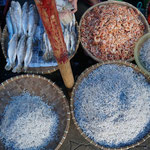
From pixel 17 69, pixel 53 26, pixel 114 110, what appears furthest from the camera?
pixel 17 69

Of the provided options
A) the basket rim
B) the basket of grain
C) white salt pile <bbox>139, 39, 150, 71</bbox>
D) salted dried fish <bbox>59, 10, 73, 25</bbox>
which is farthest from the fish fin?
white salt pile <bbox>139, 39, 150, 71</bbox>

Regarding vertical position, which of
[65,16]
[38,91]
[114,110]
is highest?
[65,16]

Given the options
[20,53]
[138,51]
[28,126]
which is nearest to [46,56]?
[20,53]

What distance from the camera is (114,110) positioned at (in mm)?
2008

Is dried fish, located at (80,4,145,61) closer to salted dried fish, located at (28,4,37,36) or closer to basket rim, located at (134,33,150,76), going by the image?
basket rim, located at (134,33,150,76)

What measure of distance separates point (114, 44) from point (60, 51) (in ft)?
3.98

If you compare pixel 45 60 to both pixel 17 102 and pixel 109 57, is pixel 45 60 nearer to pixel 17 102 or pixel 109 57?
pixel 17 102

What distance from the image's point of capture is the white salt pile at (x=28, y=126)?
6.72 feet

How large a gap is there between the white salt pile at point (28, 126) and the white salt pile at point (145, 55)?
1448mm

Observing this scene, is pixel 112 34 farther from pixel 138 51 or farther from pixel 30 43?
pixel 30 43

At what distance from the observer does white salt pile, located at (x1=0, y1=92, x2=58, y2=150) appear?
2049mm

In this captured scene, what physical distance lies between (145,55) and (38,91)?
161cm

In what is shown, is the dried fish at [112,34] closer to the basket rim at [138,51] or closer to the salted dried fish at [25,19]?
the basket rim at [138,51]

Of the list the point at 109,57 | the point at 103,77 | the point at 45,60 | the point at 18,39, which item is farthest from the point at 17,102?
the point at 109,57
